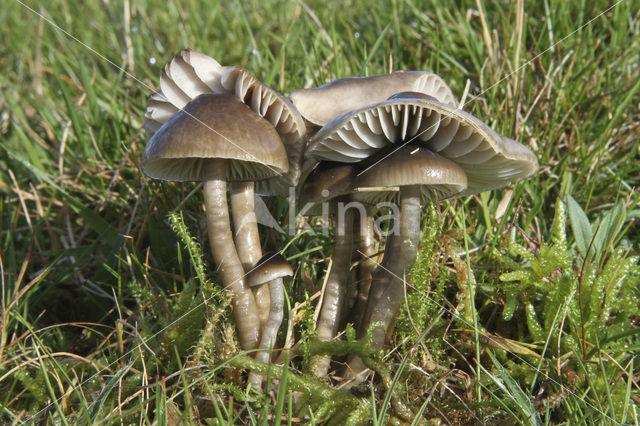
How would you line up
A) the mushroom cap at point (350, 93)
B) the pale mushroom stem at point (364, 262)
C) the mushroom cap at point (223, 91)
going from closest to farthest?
the mushroom cap at point (223, 91)
the mushroom cap at point (350, 93)
the pale mushroom stem at point (364, 262)

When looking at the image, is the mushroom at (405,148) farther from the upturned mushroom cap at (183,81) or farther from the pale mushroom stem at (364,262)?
the upturned mushroom cap at (183,81)

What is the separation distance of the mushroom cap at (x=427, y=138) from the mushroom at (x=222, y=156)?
0.69 ft

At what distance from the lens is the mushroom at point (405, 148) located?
1.67 meters

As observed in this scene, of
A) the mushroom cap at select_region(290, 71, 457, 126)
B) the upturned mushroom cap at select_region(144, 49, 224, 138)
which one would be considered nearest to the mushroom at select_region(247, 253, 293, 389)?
the mushroom cap at select_region(290, 71, 457, 126)

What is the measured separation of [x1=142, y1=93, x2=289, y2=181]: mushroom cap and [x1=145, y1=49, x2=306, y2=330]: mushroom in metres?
0.09

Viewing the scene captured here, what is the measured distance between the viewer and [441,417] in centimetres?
175

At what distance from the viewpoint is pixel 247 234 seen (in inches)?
82.4

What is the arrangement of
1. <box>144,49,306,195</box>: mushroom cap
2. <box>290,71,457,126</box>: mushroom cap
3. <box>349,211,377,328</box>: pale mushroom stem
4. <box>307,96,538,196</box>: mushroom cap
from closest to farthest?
<box>307,96,538,196</box>: mushroom cap, <box>144,49,306,195</box>: mushroom cap, <box>290,71,457,126</box>: mushroom cap, <box>349,211,377,328</box>: pale mushroom stem

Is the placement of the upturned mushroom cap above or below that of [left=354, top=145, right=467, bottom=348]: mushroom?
above

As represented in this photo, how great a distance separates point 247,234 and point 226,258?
174mm

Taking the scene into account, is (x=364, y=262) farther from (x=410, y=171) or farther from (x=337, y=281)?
(x=410, y=171)

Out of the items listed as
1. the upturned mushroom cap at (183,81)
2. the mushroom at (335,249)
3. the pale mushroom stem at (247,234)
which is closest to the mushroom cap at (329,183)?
the mushroom at (335,249)

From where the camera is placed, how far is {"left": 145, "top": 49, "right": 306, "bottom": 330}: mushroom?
74.5 inches

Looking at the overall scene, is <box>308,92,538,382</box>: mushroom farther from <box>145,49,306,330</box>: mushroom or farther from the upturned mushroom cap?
the upturned mushroom cap
